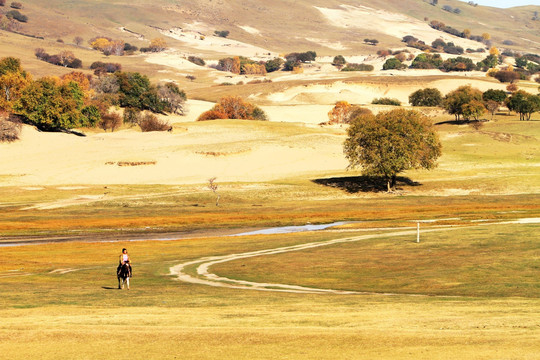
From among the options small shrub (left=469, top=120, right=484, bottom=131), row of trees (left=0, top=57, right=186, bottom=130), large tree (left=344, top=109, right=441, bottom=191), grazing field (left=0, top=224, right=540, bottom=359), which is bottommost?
grazing field (left=0, top=224, right=540, bottom=359)

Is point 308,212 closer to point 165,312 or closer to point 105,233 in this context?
point 105,233

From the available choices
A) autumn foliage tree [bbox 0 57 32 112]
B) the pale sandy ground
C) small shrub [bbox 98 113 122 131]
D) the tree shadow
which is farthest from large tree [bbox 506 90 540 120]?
autumn foliage tree [bbox 0 57 32 112]

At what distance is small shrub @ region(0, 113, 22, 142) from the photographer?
149500 mm

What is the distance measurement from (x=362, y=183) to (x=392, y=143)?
10706mm

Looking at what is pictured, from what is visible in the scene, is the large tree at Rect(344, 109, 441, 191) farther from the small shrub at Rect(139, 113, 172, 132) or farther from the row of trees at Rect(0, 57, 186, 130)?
the row of trees at Rect(0, 57, 186, 130)

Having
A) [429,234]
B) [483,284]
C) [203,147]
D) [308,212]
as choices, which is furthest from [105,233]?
[203,147]

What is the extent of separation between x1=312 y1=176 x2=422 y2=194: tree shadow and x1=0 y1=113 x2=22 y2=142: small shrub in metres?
69.7

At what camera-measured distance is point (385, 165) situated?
10531 cm

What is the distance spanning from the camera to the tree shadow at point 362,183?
112 meters

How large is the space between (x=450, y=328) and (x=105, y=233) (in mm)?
56497

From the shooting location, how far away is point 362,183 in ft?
378

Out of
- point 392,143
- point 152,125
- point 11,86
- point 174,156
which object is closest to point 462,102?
point 152,125

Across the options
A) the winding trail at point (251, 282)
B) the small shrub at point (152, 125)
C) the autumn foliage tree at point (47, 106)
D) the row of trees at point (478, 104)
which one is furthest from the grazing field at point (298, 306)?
the row of trees at point (478, 104)

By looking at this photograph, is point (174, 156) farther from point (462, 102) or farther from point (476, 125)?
point (462, 102)
